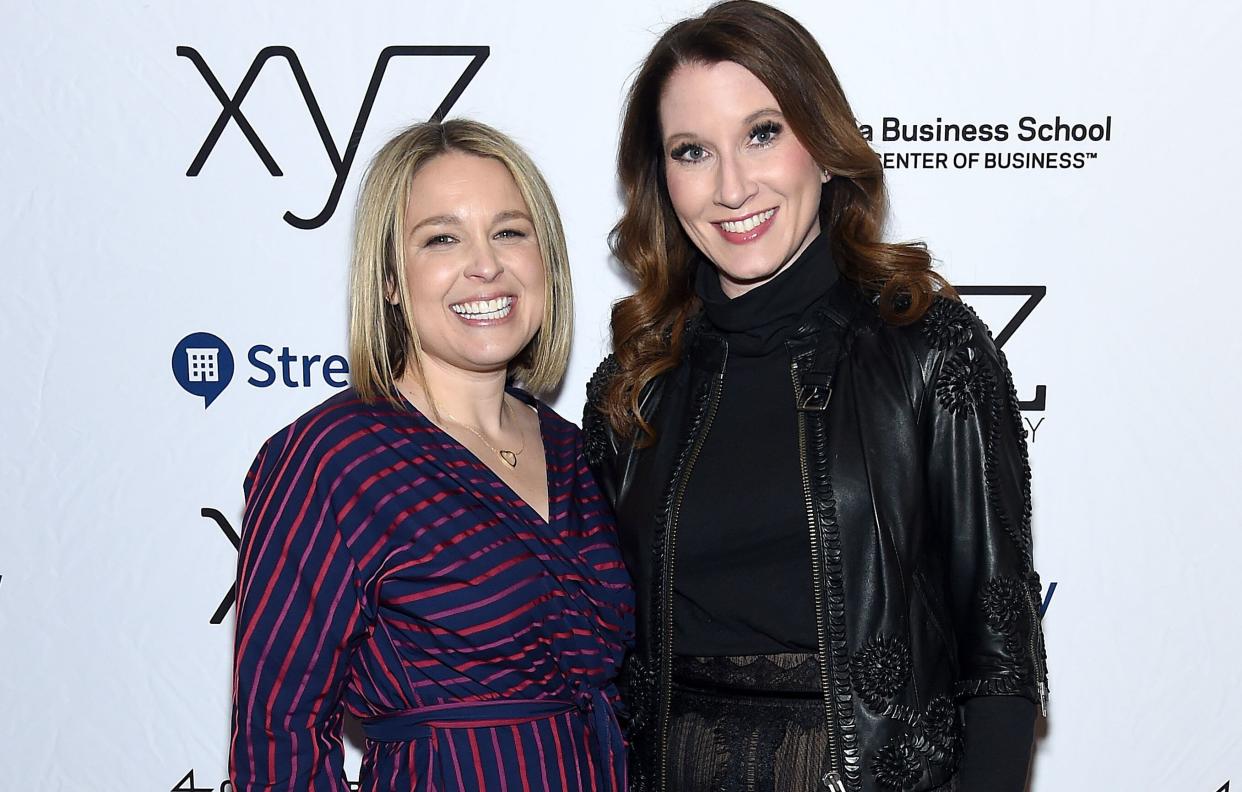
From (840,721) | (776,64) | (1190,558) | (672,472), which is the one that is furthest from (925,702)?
(1190,558)

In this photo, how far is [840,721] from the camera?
1.37 meters

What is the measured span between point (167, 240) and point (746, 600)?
4.41ft

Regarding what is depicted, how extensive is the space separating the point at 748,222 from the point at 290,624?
824mm

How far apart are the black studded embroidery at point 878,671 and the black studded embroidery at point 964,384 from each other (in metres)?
0.31

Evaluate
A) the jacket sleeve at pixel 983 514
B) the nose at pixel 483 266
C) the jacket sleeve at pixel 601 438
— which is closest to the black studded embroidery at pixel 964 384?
the jacket sleeve at pixel 983 514

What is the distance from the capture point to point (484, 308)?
161 cm

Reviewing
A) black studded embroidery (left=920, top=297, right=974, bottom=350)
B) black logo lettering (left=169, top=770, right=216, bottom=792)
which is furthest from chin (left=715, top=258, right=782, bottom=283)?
black logo lettering (left=169, top=770, right=216, bottom=792)

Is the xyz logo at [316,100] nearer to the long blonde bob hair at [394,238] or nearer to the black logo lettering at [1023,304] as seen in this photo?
the long blonde bob hair at [394,238]

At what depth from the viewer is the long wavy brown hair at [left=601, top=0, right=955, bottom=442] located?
4.90 feet

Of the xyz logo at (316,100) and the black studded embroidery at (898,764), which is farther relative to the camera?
the xyz logo at (316,100)

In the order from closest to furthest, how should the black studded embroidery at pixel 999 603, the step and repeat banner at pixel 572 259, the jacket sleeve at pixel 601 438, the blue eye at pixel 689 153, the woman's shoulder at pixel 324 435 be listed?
the black studded embroidery at pixel 999 603
the woman's shoulder at pixel 324 435
the blue eye at pixel 689 153
the jacket sleeve at pixel 601 438
the step and repeat banner at pixel 572 259

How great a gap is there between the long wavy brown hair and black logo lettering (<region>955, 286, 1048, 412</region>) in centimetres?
50

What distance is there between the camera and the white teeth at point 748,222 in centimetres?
154

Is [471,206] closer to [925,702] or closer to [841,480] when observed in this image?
[841,480]
